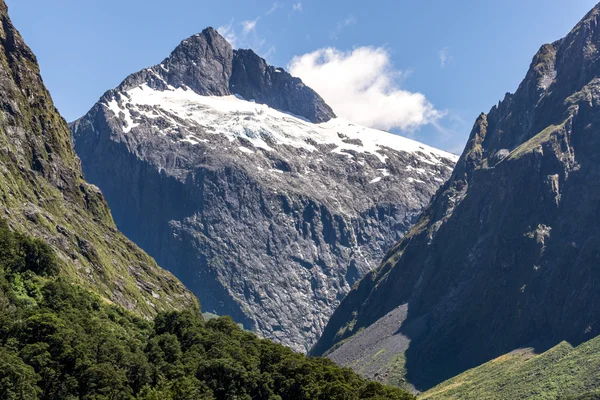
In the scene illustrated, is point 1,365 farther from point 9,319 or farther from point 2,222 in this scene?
point 2,222

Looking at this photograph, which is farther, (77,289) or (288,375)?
(77,289)

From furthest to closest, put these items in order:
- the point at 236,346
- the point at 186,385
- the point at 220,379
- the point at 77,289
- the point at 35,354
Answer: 1. the point at 77,289
2. the point at 236,346
3. the point at 220,379
4. the point at 186,385
5. the point at 35,354

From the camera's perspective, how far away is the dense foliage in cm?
13238

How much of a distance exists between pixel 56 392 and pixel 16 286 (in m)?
42.4

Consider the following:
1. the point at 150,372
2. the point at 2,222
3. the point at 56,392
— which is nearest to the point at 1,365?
the point at 56,392

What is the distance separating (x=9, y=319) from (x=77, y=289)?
4626 centimetres

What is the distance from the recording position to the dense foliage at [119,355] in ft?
434

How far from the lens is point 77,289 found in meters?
186

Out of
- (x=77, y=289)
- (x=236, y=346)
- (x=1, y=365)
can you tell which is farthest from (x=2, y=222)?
(x=1, y=365)

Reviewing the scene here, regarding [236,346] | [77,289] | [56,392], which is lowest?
[56,392]

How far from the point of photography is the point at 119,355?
5664 inches

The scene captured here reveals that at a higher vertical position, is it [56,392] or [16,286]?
[16,286]

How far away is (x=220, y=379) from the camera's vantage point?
155875mm

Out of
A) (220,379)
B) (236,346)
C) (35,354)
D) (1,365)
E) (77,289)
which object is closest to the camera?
(1,365)
